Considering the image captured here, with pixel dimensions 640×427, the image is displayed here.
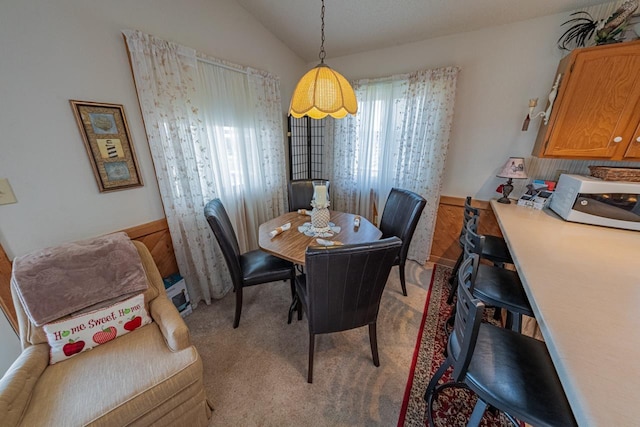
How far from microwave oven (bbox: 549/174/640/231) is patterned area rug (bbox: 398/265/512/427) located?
1082 mm

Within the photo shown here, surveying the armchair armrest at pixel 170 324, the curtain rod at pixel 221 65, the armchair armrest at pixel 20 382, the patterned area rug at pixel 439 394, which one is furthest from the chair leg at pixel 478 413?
the curtain rod at pixel 221 65

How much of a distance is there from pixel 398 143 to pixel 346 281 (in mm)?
2063

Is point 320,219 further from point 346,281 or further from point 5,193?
point 5,193

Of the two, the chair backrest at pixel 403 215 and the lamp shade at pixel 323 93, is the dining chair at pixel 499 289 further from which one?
the lamp shade at pixel 323 93

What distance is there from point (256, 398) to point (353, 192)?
2.44 metres

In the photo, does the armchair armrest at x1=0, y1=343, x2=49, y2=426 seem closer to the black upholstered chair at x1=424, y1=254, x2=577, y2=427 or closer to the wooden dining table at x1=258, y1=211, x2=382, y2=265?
the wooden dining table at x1=258, y1=211, x2=382, y2=265

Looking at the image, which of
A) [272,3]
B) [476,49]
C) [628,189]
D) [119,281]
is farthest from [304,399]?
[476,49]

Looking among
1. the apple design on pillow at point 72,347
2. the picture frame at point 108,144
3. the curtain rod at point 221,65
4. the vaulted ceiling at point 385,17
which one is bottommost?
the apple design on pillow at point 72,347

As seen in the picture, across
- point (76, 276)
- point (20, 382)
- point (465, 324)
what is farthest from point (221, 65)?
point (465, 324)

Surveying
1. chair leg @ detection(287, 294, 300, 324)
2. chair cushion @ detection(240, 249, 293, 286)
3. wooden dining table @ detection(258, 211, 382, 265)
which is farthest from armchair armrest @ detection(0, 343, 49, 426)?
chair leg @ detection(287, 294, 300, 324)

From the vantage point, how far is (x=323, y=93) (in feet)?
4.72

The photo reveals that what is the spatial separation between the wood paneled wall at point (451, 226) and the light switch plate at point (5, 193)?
3464mm

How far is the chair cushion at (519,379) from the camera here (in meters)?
0.73

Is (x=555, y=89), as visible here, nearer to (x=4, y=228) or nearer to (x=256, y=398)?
(x=256, y=398)
